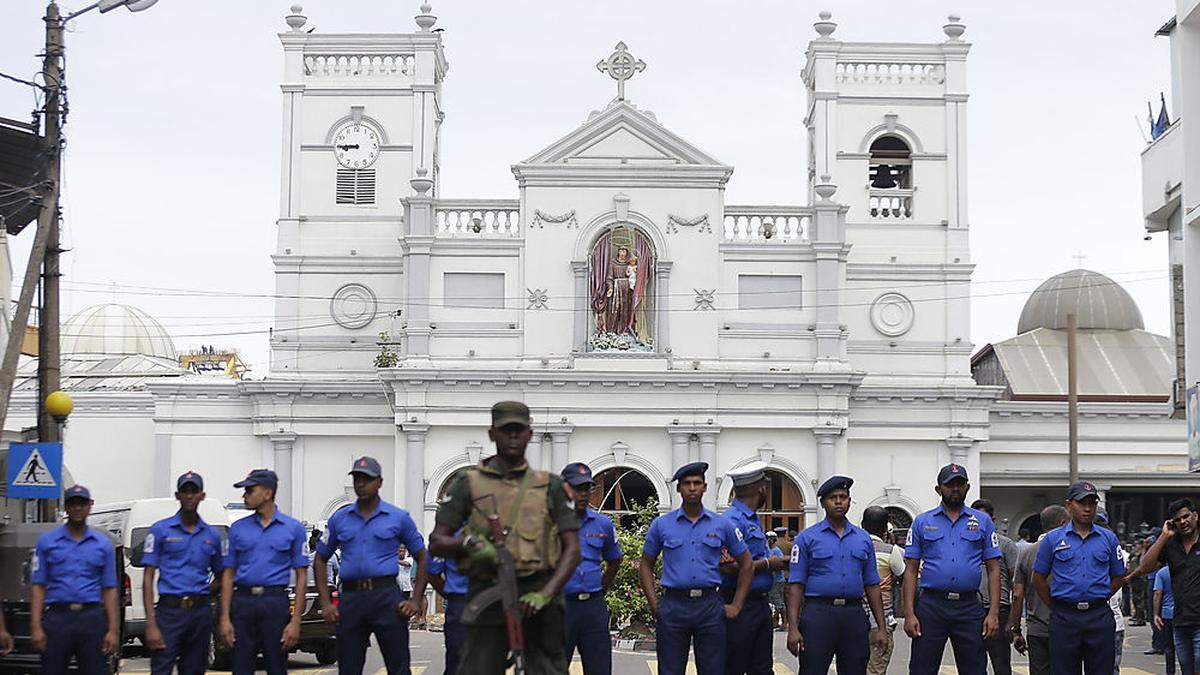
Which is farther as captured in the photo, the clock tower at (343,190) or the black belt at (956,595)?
the clock tower at (343,190)

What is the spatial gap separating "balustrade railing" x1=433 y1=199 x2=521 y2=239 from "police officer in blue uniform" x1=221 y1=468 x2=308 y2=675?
3157cm

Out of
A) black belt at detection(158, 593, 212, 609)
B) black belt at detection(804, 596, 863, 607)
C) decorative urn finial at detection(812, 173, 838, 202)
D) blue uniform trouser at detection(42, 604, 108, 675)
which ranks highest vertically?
decorative urn finial at detection(812, 173, 838, 202)

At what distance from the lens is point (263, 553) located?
13.2 metres

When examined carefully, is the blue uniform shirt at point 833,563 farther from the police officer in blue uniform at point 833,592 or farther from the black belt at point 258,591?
the black belt at point 258,591

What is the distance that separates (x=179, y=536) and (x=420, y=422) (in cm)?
2974

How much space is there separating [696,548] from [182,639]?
12.5 feet

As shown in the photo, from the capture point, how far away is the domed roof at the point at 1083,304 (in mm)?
57000

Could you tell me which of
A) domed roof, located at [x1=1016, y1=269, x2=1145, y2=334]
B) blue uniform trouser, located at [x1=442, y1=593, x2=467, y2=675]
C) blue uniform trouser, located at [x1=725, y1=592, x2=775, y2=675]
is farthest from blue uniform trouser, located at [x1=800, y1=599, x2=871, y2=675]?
domed roof, located at [x1=1016, y1=269, x2=1145, y2=334]

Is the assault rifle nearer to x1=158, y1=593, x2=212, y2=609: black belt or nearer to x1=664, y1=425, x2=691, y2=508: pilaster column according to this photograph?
x1=158, y1=593, x2=212, y2=609: black belt

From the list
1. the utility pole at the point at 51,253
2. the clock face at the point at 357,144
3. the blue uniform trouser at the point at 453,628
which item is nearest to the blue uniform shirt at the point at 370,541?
the blue uniform trouser at the point at 453,628

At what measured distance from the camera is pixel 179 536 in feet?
44.2

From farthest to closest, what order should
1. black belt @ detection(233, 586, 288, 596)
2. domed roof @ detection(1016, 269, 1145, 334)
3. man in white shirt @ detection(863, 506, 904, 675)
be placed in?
1. domed roof @ detection(1016, 269, 1145, 334)
2. man in white shirt @ detection(863, 506, 904, 675)
3. black belt @ detection(233, 586, 288, 596)

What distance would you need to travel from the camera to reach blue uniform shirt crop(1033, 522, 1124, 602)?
1345 cm

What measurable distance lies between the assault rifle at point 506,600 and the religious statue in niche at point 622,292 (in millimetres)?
34508
